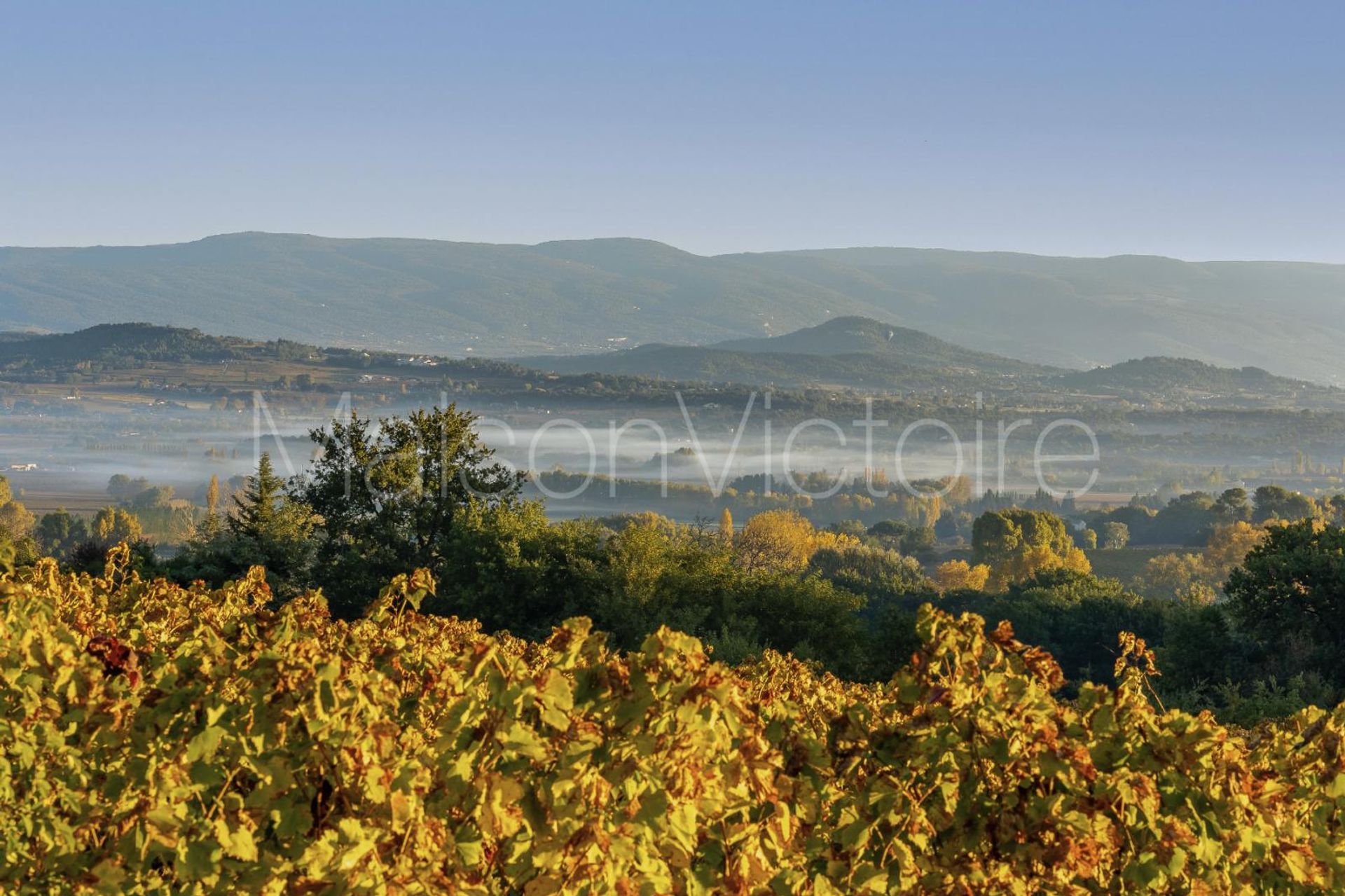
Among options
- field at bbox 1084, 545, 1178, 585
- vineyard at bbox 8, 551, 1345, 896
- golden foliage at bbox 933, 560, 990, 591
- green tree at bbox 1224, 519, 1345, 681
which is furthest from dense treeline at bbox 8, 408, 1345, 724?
field at bbox 1084, 545, 1178, 585

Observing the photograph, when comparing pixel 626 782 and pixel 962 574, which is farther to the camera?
pixel 962 574

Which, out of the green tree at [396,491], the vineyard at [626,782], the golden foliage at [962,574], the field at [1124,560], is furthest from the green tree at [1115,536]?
the vineyard at [626,782]

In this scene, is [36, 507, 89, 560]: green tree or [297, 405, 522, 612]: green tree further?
[36, 507, 89, 560]: green tree

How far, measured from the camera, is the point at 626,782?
493cm

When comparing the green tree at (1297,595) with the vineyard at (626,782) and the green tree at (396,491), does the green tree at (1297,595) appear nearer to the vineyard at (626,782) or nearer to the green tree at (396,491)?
the green tree at (396,491)

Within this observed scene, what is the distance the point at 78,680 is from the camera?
20.2ft

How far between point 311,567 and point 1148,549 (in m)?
141

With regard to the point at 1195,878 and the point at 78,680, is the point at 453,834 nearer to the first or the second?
the point at 78,680

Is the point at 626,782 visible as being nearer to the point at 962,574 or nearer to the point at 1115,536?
the point at 962,574

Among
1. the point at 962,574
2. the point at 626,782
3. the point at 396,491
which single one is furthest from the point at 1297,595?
the point at 962,574

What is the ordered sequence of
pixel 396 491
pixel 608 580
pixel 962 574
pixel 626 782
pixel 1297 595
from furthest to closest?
pixel 962 574, pixel 396 491, pixel 608 580, pixel 1297 595, pixel 626 782

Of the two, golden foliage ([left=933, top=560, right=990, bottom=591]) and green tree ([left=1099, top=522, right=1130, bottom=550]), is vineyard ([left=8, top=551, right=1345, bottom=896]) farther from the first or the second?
green tree ([left=1099, top=522, right=1130, bottom=550])

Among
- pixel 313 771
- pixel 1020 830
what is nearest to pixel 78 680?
pixel 313 771

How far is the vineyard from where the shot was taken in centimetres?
498
